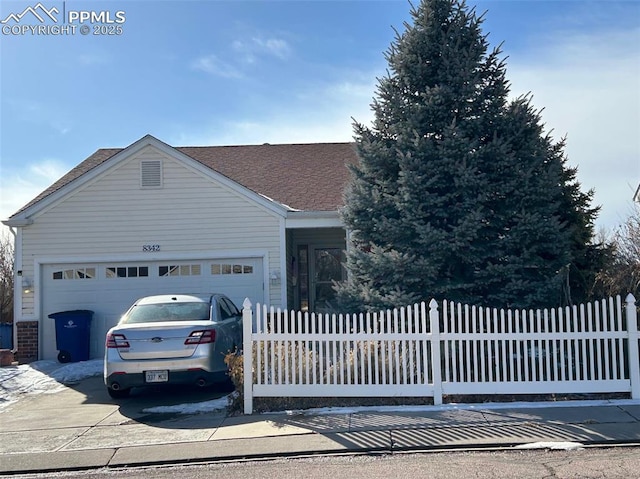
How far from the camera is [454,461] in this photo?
568 cm

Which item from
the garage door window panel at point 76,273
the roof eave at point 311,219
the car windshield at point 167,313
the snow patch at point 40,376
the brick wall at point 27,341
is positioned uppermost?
the roof eave at point 311,219

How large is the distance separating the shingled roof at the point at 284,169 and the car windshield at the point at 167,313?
15.4 ft

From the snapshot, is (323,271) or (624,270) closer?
(624,270)

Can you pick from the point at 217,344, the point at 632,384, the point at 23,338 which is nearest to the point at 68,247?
the point at 23,338

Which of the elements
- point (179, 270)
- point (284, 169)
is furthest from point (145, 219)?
point (284, 169)

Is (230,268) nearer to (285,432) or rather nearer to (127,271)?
(127,271)

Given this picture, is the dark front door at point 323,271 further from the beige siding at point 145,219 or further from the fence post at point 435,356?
the fence post at point 435,356

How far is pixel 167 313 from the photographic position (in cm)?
909

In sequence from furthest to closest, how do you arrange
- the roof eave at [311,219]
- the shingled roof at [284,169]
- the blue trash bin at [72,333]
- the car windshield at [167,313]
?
the shingled roof at [284,169], the roof eave at [311,219], the blue trash bin at [72,333], the car windshield at [167,313]

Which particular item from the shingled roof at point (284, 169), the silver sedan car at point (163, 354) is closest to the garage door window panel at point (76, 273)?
the shingled roof at point (284, 169)

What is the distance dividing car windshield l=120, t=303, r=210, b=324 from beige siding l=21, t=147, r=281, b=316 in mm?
3762

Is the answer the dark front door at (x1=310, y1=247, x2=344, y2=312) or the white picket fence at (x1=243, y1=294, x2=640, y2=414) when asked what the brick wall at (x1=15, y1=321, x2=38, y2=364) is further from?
the white picket fence at (x1=243, y1=294, x2=640, y2=414)

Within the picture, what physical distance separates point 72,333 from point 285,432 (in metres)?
7.40

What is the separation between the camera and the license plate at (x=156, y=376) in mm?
8188
